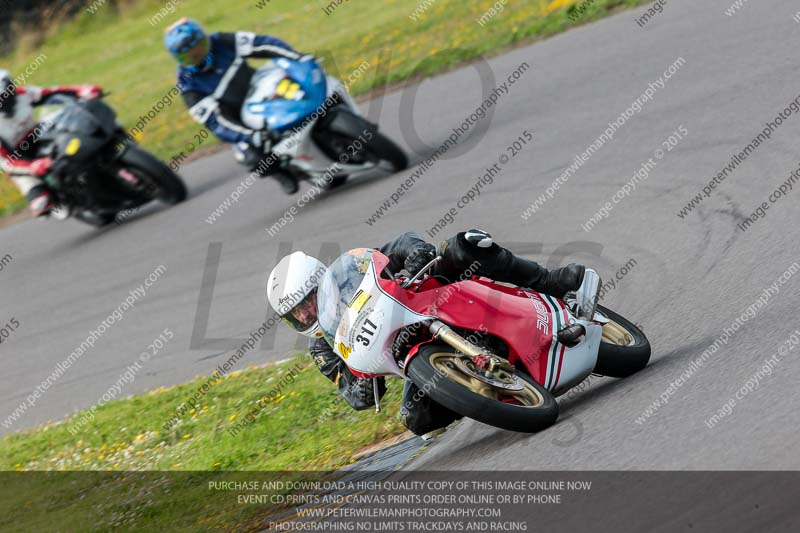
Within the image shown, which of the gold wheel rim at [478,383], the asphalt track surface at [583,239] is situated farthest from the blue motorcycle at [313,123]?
the gold wheel rim at [478,383]

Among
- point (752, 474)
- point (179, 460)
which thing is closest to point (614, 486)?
point (752, 474)

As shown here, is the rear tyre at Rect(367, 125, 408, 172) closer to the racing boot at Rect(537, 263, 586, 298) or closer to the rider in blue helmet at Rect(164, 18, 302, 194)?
the rider in blue helmet at Rect(164, 18, 302, 194)

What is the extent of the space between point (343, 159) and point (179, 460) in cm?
477

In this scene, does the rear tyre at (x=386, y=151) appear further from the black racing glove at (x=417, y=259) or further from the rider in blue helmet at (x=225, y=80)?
the black racing glove at (x=417, y=259)

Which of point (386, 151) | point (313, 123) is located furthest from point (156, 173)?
point (386, 151)

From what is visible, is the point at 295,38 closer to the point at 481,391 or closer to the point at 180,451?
the point at 180,451

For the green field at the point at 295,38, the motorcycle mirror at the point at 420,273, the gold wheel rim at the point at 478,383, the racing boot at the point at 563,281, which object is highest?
the racing boot at the point at 563,281

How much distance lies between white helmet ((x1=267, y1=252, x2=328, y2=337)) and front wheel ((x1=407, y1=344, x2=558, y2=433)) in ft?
2.45

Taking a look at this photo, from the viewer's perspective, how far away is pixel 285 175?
11867mm

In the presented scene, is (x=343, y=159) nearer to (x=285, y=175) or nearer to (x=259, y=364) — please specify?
(x=285, y=175)

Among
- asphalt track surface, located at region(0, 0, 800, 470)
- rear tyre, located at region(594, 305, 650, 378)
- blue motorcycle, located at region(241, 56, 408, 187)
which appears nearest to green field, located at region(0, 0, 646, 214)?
blue motorcycle, located at region(241, 56, 408, 187)

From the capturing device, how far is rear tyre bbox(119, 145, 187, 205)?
1332 centimetres

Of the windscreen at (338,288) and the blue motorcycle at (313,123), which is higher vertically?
the windscreen at (338,288)

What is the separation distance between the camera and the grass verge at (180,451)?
258 inches
